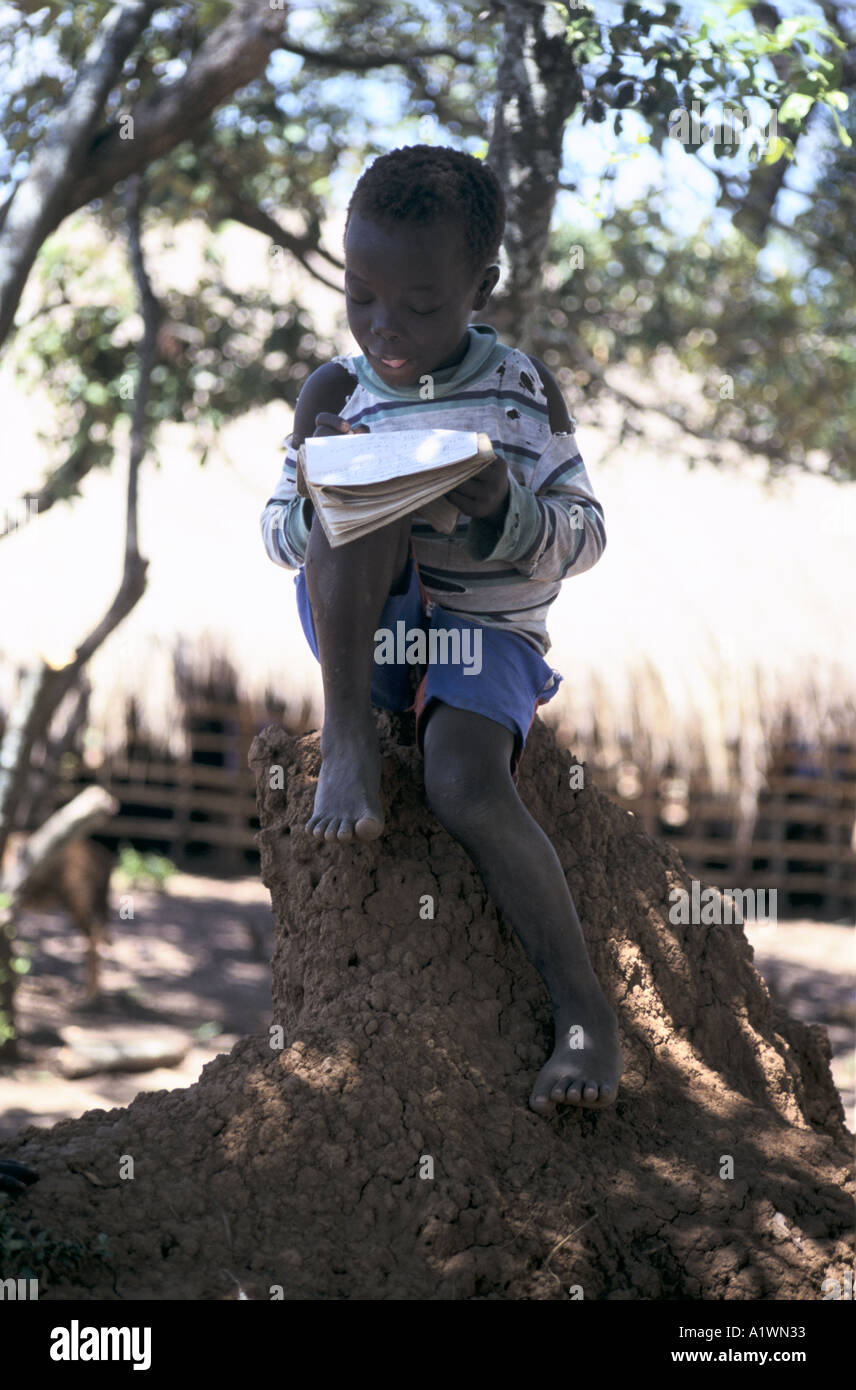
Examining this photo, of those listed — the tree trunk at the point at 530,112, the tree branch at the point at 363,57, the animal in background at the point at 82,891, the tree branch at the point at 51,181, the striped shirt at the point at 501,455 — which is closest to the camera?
the striped shirt at the point at 501,455

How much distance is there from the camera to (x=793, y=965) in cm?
1166

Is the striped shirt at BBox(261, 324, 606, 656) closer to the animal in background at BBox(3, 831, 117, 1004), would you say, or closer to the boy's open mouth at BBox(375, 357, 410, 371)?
the boy's open mouth at BBox(375, 357, 410, 371)

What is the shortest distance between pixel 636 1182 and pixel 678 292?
7.14 metres

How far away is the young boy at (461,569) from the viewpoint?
2432 millimetres

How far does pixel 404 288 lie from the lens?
2.44 m

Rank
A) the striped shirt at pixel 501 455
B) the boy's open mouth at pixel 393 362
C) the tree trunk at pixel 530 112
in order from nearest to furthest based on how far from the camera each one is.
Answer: the boy's open mouth at pixel 393 362, the striped shirt at pixel 501 455, the tree trunk at pixel 530 112

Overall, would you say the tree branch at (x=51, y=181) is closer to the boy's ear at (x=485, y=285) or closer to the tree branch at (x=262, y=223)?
the tree branch at (x=262, y=223)

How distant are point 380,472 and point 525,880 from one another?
2.58 feet

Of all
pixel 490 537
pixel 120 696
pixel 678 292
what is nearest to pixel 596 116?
pixel 490 537

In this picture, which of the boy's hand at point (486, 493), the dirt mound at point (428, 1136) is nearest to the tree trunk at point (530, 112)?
the boy's hand at point (486, 493)

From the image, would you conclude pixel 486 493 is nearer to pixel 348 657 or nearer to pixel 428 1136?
pixel 348 657

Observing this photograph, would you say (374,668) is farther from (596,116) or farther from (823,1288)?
(596,116)

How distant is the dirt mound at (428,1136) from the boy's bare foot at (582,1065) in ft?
0.22

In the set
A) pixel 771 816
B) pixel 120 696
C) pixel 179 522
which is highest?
pixel 179 522
